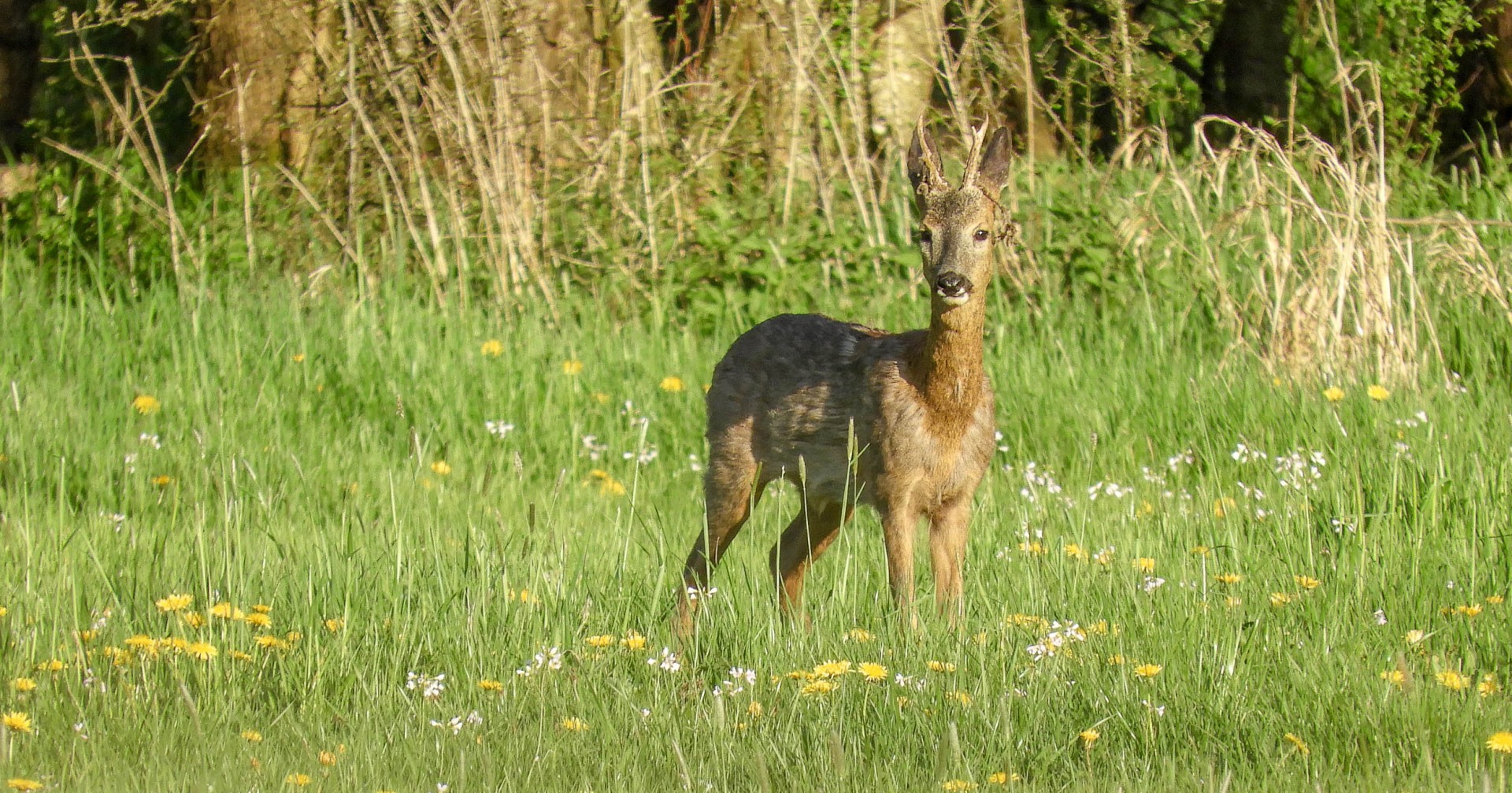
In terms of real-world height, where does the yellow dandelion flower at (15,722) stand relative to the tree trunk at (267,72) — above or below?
below

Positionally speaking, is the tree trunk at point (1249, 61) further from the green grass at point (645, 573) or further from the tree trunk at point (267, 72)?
the tree trunk at point (267, 72)

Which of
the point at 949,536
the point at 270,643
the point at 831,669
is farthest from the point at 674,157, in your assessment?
the point at 831,669

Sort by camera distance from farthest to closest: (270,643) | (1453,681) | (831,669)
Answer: (270,643), (831,669), (1453,681)

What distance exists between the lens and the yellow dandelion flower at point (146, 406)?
691 cm

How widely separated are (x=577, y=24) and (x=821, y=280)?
1981 mm

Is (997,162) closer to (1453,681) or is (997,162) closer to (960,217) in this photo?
(960,217)

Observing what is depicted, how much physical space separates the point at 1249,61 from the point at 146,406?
24.9 feet

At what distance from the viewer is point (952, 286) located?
4.72 meters

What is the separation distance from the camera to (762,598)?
4738 millimetres

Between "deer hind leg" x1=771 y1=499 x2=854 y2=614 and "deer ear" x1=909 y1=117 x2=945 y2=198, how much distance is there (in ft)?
3.44

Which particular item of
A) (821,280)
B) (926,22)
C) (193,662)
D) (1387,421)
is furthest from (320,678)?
(926,22)

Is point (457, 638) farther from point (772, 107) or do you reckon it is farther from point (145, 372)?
point (772, 107)

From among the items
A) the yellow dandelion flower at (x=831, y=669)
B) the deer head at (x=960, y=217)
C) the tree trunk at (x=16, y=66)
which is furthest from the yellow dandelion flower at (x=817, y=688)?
the tree trunk at (x=16, y=66)

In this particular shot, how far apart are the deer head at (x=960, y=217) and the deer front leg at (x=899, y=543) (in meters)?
0.58
